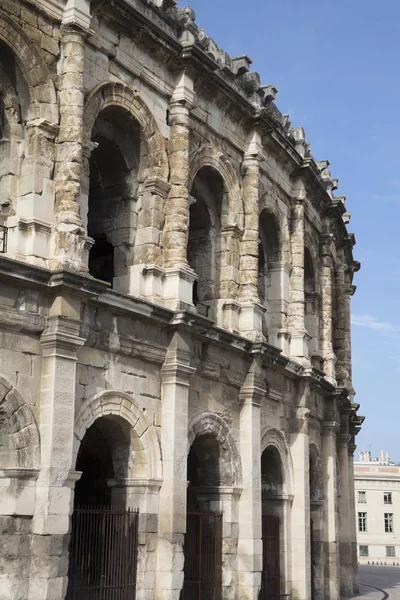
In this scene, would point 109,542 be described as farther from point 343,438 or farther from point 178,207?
point 343,438

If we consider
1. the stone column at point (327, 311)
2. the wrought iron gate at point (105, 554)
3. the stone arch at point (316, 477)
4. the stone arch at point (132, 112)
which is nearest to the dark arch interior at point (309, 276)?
the stone column at point (327, 311)

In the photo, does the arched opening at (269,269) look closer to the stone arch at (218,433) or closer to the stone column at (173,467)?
the stone arch at (218,433)

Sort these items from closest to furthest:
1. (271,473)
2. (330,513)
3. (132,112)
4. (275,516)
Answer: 1. (132,112)
2. (275,516)
3. (271,473)
4. (330,513)

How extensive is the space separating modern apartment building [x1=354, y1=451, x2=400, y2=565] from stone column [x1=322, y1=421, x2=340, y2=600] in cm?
3869

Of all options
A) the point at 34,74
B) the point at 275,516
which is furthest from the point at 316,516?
the point at 34,74

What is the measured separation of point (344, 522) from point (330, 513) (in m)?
2.97

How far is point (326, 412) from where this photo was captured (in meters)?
21.0

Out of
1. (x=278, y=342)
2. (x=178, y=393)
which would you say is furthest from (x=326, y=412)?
(x=178, y=393)

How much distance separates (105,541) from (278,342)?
6.89m

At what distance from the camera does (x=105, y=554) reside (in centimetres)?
1295

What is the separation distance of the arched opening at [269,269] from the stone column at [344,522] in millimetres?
5661

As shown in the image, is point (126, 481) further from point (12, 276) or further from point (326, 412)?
point (326, 412)

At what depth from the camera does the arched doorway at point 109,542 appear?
12766 millimetres

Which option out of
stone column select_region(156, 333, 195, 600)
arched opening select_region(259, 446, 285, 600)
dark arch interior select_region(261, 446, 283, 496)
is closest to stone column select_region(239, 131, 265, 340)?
stone column select_region(156, 333, 195, 600)
